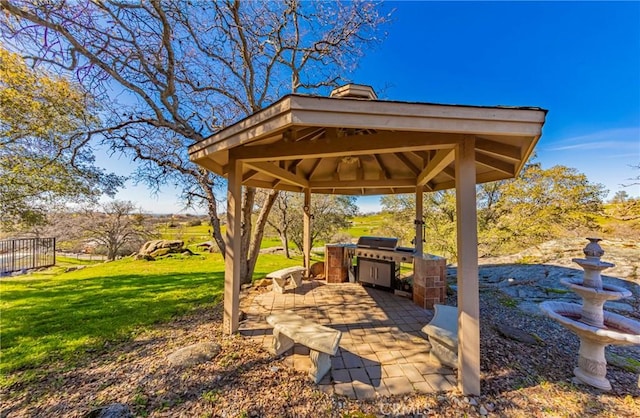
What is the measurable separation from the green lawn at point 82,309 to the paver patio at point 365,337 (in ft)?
6.16

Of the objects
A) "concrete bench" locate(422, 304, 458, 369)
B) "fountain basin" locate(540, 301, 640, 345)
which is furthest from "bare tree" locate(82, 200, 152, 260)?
"fountain basin" locate(540, 301, 640, 345)

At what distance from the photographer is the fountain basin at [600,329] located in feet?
7.15

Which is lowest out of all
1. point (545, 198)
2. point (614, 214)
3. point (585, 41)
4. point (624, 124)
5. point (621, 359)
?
point (621, 359)

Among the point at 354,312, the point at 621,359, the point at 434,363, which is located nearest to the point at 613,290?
the point at 621,359

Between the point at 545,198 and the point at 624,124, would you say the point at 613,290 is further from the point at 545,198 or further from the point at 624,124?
the point at 624,124

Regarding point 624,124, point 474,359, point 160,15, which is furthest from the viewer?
point 624,124

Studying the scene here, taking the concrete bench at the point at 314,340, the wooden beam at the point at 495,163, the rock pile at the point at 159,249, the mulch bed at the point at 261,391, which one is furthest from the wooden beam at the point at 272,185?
the rock pile at the point at 159,249

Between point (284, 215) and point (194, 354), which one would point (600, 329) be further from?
point (284, 215)

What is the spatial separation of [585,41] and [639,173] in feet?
13.1

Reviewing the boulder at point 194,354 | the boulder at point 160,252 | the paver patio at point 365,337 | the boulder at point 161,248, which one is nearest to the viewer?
the paver patio at point 365,337

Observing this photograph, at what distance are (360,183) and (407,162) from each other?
1.32 meters

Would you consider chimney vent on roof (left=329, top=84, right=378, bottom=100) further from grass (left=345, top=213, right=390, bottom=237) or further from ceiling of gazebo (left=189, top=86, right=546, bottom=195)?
grass (left=345, top=213, right=390, bottom=237)

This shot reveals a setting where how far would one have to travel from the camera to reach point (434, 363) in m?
2.79

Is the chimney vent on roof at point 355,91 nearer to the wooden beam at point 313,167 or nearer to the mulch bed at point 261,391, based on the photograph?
the wooden beam at point 313,167
